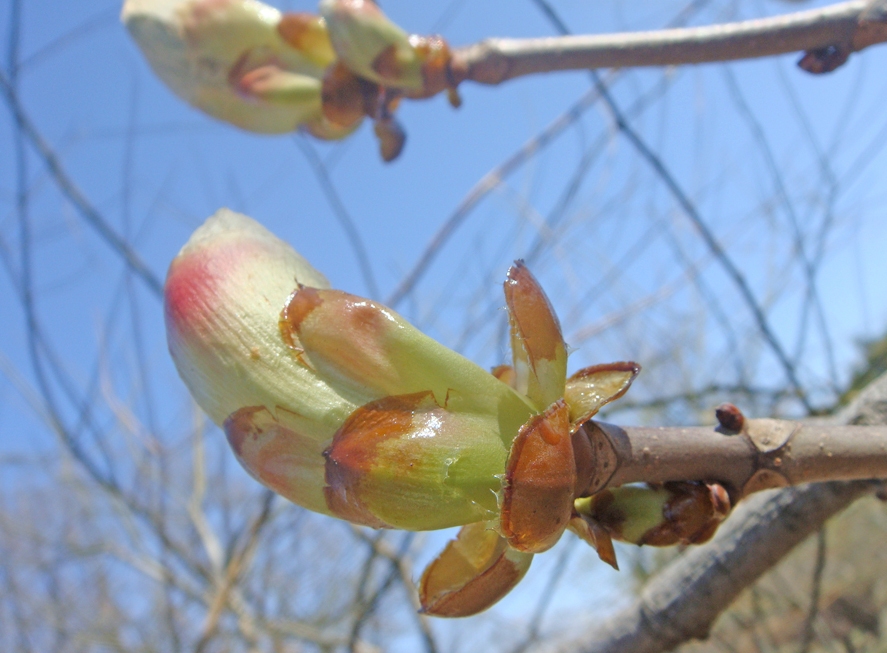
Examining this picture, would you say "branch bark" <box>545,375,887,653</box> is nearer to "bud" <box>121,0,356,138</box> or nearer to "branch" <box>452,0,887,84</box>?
"branch" <box>452,0,887,84</box>

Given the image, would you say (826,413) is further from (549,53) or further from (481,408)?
(481,408)

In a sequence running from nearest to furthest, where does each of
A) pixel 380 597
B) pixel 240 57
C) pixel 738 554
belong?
pixel 738 554 → pixel 240 57 → pixel 380 597

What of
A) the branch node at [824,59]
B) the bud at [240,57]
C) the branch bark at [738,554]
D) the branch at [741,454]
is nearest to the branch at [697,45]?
the branch node at [824,59]

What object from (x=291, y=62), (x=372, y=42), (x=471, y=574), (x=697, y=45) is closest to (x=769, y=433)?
(x=471, y=574)

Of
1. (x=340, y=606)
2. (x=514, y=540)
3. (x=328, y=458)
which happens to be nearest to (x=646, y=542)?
(x=514, y=540)

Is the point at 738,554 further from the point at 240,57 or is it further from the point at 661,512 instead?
the point at 240,57

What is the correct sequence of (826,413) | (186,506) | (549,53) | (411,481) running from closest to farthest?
(411,481) < (549,53) < (826,413) < (186,506)

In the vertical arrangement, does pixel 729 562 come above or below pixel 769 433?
below
